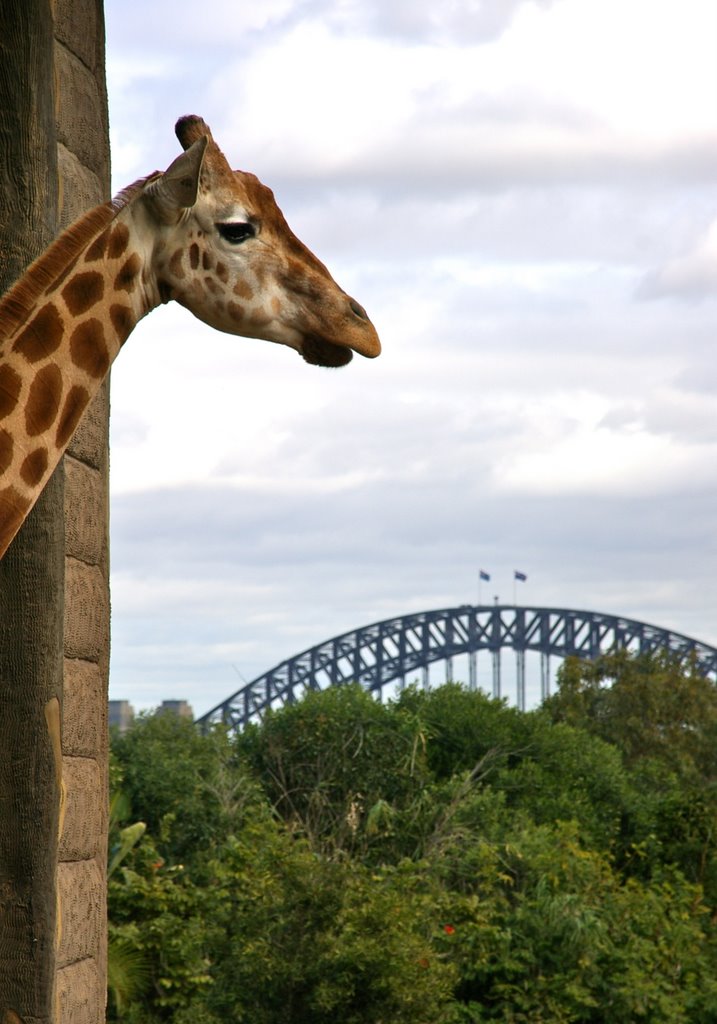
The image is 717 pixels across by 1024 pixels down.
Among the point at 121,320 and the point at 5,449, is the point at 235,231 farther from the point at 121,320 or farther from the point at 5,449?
the point at 5,449

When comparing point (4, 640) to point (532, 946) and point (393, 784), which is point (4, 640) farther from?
point (393, 784)

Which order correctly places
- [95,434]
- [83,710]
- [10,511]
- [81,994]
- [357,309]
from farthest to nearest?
1. [95,434]
2. [83,710]
3. [81,994]
4. [357,309]
5. [10,511]

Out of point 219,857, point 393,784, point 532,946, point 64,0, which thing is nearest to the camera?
point 64,0

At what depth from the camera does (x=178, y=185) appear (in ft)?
11.4

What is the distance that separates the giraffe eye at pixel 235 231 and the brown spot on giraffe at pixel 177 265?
0.11 m

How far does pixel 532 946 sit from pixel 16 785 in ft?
52.6

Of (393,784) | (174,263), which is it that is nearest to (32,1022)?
(174,263)

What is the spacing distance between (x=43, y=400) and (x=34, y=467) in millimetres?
161

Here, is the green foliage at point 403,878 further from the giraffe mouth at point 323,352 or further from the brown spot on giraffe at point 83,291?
the brown spot on giraffe at point 83,291

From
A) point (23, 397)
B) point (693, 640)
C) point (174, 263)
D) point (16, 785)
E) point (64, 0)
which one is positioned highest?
point (693, 640)

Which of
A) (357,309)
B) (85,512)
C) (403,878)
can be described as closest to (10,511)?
(357,309)

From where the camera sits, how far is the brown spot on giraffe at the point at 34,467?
3461mm

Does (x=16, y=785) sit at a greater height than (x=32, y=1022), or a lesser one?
greater

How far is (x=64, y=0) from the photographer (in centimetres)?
528
